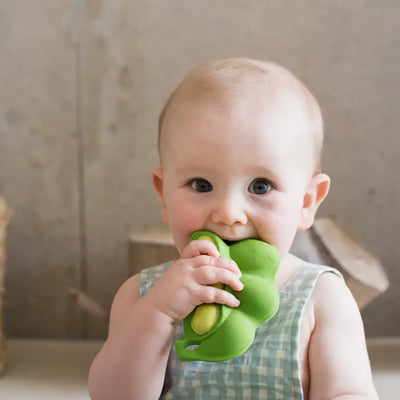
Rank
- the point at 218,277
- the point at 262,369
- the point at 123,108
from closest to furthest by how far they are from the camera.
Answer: the point at 218,277 < the point at 262,369 < the point at 123,108

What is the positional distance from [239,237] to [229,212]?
38 mm

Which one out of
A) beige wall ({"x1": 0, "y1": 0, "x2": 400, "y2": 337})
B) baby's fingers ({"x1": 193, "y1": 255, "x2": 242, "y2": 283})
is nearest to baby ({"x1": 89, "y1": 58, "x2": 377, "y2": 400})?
baby's fingers ({"x1": 193, "y1": 255, "x2": 242, "y2": 283})

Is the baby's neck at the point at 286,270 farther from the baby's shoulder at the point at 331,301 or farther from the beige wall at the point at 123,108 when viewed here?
the beige wall at the point at 123,108

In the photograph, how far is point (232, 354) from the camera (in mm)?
769

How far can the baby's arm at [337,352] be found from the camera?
0.84 metres

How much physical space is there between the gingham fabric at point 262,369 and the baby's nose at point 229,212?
0.16 meters

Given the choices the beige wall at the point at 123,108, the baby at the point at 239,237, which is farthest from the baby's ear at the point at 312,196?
the beige wall at the point at 123,108

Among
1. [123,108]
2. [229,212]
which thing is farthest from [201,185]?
[123,108]

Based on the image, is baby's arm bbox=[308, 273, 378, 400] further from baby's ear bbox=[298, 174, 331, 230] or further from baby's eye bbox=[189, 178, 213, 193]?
baby's eye bbox=[189, 178, 213, 193]

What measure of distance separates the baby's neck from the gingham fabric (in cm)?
2

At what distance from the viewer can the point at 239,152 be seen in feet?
2.69

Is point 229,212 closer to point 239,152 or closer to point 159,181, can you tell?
point 239,152

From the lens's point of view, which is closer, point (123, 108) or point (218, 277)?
point (218, 277)

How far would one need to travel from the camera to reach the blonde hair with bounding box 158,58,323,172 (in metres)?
0.85
